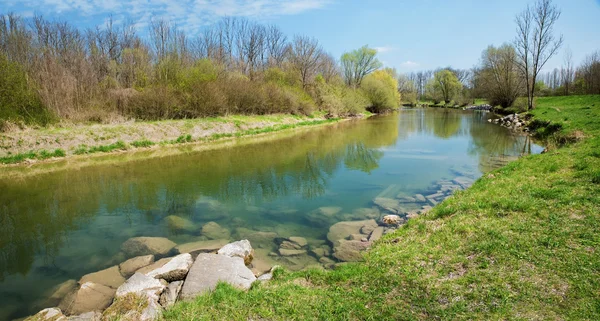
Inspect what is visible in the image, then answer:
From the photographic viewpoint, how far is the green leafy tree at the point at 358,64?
6738cm

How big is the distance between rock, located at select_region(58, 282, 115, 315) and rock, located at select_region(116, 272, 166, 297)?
44cm

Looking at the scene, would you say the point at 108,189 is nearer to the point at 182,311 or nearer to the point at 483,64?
the point at 182,311

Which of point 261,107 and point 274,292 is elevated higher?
point 261,107

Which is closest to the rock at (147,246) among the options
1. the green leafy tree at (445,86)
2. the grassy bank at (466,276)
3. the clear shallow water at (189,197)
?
the clear shallow water at (189,197)

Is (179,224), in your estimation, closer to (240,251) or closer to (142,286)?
(240,251)

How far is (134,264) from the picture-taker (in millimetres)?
6582

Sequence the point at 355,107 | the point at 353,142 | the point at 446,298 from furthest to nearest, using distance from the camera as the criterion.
Answer: the point at 355,107, the point at 353,142, the point at 446,298

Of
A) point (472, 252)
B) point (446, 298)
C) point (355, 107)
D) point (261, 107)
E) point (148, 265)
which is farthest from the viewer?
point (355, 107)

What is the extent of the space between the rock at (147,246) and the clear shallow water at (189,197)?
235 mm

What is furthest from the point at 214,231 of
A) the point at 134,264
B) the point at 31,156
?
the point at 31,156

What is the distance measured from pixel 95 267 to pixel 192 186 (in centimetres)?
603

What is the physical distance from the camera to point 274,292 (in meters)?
4.71

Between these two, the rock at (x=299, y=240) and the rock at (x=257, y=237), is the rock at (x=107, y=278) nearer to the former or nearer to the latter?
the rock at (x=257, y=237)

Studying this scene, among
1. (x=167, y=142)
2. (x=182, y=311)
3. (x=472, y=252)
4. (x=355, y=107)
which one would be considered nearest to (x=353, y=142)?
(x=167, y=142)
